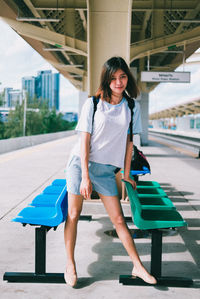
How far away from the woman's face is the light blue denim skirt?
25.2 inches

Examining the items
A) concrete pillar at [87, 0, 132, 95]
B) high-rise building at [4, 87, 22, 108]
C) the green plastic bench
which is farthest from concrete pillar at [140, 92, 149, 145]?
the green plastic bench

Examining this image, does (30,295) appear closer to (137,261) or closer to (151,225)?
(137,261)

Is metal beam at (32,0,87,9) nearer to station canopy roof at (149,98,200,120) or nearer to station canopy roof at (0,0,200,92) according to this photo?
station canopy roof at (0,0,200,92)

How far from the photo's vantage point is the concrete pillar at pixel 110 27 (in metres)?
6.11

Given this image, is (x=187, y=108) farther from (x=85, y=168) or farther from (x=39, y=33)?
(x=85, y=168)

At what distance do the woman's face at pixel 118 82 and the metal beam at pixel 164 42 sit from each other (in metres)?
12.0

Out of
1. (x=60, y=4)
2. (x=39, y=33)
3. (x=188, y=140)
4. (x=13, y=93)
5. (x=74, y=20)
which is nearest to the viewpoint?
(x=39, y=33)

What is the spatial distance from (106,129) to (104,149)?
0.55 ft

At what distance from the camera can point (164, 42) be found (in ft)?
48.5

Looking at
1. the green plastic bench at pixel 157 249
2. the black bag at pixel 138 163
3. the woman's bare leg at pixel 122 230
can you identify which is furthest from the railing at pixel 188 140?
the woman's bare leg at pixel 122 230

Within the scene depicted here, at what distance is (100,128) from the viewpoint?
305cm

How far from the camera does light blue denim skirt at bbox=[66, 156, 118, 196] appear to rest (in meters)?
3.11

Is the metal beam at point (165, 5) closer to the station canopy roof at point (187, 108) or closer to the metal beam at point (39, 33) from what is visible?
the metal beam at point (39, 33)

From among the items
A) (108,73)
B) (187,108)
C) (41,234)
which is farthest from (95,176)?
(187,108)
